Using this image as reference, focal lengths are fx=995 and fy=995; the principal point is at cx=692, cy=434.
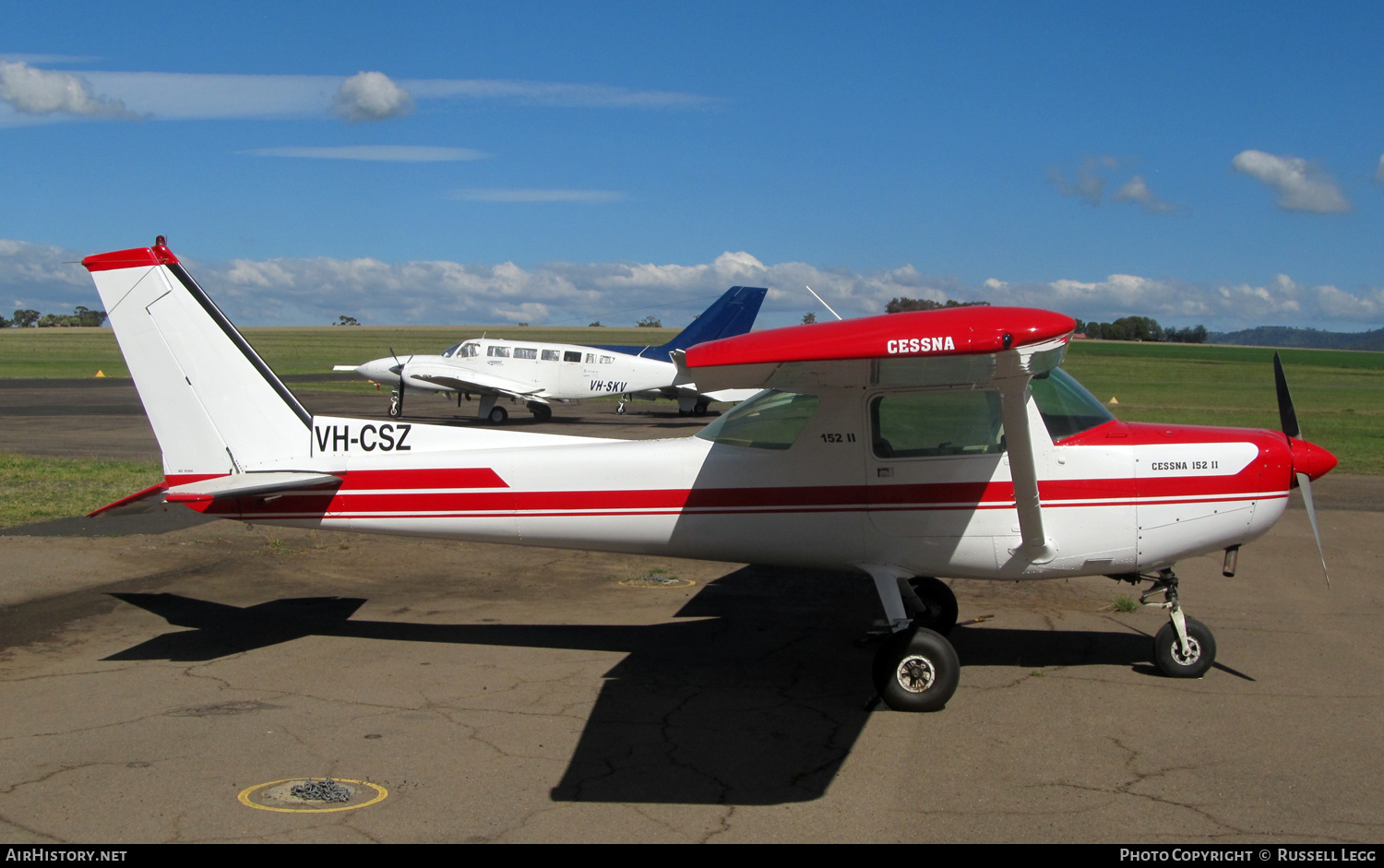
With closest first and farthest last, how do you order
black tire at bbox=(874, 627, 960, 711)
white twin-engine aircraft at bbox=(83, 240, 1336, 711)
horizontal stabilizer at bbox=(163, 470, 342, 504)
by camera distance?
black tire at bbox=(874, 627, 960, 711) < white twin-engine aircraft at bbox=(83, 240, 1336, 711) < horizontal stabilizer at bbox=(163, 470, 342, 504)

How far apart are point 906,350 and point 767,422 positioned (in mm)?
2275

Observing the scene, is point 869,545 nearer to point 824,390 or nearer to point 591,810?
point 824,390

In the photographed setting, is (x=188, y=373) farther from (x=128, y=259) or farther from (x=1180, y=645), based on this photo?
(x=1180, y=645)

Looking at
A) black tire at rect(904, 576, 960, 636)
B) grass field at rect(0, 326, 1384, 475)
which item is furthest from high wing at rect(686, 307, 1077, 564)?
grass field at rect(0, 326, 1384, 475)

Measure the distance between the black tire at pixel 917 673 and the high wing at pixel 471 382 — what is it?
25246 mm

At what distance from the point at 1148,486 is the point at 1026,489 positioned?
2.96ft

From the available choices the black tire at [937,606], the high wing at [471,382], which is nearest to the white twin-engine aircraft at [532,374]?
the high wing at [471,382]

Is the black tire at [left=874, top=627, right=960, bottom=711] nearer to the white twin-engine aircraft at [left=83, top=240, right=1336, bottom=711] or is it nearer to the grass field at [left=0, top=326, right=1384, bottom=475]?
the white twin-engine aircraft at [left=83, top=240, right=1336, bottom=711]

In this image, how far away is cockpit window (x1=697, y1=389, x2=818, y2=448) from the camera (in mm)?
6773

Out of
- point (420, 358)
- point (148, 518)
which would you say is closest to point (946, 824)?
point (148, 518)

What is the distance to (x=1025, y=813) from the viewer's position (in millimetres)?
4645

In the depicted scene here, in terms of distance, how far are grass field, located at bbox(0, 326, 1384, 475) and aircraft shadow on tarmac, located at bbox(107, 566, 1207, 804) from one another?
14134 mm

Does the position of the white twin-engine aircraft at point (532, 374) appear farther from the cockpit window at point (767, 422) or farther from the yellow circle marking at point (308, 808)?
the yellow circle marking at point (308, 808)

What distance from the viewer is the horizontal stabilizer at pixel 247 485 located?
22.9ft
